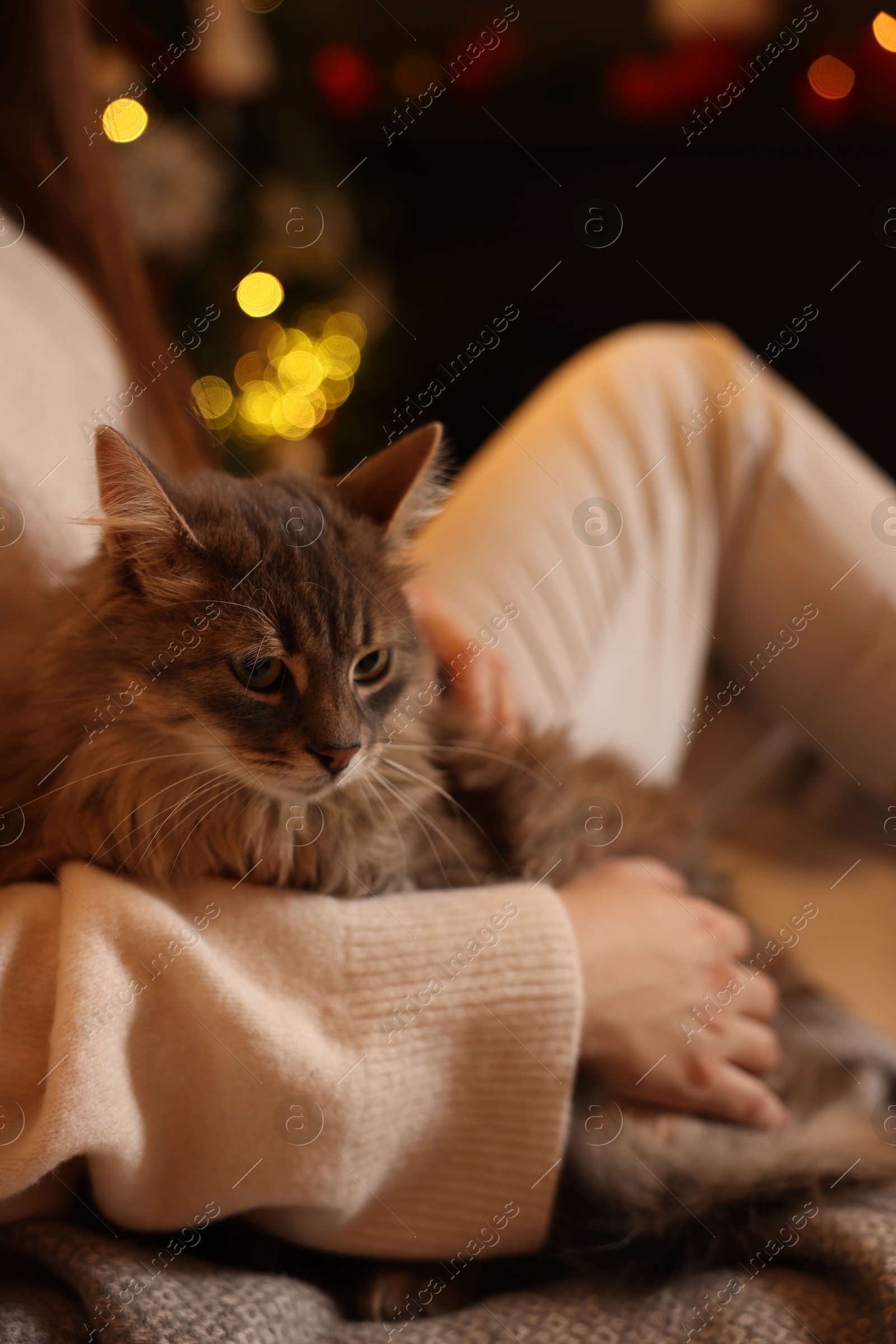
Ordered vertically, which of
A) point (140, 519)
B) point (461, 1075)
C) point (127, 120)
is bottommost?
point (461, 1075)

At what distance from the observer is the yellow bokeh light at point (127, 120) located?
2.19 metres

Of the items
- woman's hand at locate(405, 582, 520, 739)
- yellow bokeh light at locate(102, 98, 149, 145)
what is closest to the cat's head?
woman's hand at locate(405, 582, 520, 739)

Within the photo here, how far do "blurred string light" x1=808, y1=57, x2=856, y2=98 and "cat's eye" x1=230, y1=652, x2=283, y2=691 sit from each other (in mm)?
2920

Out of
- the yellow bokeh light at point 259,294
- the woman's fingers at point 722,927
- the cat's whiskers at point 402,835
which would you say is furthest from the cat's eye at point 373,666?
the yellow bokeh light at point 259,294

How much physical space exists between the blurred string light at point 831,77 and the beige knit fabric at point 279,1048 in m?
2.84

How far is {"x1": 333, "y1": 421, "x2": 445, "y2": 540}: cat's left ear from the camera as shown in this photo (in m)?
1.04

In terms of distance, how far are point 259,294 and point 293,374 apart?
0.82 ft

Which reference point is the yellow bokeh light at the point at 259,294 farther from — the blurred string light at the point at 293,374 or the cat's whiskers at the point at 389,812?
the cat's whiskers at the point at 389,812

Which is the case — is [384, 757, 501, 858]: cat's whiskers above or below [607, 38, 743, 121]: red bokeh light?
below

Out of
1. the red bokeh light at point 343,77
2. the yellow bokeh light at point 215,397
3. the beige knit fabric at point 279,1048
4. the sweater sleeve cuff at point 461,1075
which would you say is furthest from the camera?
the red bokeh light at point 343,77

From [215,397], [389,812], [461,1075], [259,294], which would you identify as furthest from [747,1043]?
[259,294]

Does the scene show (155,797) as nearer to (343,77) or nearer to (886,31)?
(343,77)

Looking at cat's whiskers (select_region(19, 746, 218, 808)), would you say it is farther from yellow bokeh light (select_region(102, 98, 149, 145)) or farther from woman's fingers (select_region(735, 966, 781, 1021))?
yellow bokeh light (select_region(102, 98, 149, 145))

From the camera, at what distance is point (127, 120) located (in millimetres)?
2252
